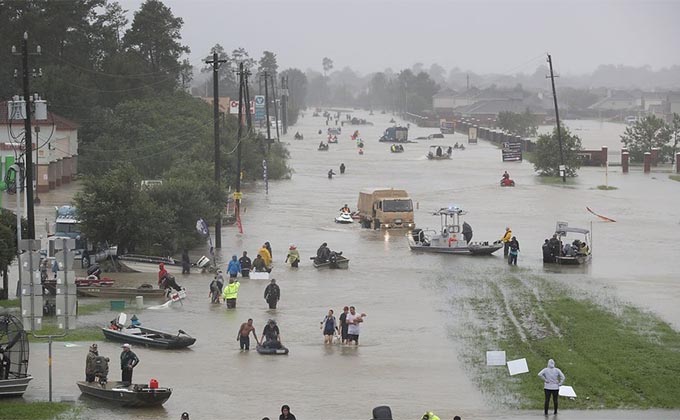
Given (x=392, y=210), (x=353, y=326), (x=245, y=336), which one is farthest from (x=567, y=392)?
(x=392, y=210)

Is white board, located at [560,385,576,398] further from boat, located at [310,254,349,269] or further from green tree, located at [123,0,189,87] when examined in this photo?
green tree, located at [123,0,189,87]

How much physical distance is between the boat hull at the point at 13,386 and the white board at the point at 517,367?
32.2ft

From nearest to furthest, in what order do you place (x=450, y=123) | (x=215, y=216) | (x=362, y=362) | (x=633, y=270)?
(x=362, y=362) < (x=633, y=270) < (x=215, y=216) < (x=450, y=123)

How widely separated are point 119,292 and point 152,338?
7.99 meters

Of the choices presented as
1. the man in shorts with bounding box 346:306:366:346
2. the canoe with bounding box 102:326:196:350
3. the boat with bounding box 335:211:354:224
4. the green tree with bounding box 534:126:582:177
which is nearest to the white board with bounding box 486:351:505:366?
the man in shorts with bounding box 346:306:366:346

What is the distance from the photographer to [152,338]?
96.6 feet

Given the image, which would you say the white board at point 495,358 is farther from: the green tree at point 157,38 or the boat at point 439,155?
the boat at point 439,155

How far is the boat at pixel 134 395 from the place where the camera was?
2391 centimetres

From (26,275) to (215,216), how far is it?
87.0 feet

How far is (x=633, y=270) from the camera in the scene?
1802 inches

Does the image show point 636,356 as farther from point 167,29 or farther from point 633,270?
point 167,29

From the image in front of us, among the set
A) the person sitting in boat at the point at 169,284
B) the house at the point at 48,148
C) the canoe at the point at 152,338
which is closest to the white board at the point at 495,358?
the canoe at the point at 152,338

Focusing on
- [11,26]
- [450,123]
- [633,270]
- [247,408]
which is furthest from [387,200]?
[450,123]

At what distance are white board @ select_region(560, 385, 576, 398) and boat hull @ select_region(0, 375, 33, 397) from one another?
9.98 m
